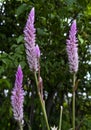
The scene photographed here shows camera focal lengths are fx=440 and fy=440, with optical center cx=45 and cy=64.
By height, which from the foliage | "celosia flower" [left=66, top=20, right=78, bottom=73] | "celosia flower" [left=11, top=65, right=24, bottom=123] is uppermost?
the foliage

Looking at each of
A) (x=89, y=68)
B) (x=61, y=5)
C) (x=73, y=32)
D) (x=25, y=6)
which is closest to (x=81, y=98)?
(x=89, y=68)

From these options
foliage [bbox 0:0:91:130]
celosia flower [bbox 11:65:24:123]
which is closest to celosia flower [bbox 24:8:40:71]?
celosia flower [bbox 11:65:24:123]

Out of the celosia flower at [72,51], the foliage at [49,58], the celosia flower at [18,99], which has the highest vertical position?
the foliage at [49,58]

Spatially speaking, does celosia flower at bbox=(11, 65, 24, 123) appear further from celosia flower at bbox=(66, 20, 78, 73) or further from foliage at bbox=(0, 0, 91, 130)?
foliage at bbox=(0, 0, 91, 130)

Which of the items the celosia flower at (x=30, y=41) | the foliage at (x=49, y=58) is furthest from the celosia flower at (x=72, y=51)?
the foliage at (x=49, y=58)

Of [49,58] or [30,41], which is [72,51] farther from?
[49,58]

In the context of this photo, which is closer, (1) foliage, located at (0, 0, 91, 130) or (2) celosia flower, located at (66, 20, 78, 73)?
(2) celosia flower, located at (66, 20, 78, 73)

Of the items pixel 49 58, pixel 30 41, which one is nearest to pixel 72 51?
pixel 30 41

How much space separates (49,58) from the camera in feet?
13.0

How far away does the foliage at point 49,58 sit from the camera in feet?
11.7

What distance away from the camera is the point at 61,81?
169 inches

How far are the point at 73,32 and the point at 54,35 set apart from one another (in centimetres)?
278

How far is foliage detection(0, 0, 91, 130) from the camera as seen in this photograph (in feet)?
11.7

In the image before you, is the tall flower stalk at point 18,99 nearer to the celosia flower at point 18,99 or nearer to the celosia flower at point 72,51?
the celosia flower at point 18,99
